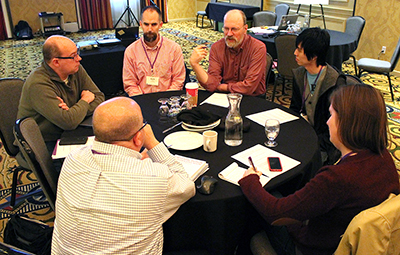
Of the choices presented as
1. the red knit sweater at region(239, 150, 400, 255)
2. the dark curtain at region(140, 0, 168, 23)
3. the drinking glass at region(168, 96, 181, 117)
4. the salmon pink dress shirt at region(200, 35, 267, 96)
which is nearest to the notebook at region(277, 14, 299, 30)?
the salmon pink dress shirt at region(200, 35, 267, 96)

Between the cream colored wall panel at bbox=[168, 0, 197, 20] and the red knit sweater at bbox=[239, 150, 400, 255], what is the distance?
1135cm

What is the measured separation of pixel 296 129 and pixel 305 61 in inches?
30.4

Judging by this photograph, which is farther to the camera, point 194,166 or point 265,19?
point 265,19

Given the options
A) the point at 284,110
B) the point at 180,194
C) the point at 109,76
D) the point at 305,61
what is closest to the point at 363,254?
the point at 180,194

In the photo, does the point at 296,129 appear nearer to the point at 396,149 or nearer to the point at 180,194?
the point at 180,194

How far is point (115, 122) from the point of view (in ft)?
4.21

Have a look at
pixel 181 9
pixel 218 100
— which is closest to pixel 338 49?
pixel 218 100

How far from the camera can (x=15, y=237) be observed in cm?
169

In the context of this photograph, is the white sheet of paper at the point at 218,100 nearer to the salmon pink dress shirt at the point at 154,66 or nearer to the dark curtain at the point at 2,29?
the salmon pink dress shirt at the point at 154,66

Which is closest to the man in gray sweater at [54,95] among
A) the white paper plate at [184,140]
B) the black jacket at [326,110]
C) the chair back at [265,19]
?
the white paper plate at [184,140]

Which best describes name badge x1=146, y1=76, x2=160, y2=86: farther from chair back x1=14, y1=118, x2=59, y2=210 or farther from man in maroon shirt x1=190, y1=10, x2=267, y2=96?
chair back x1=14, y1=118, x2=59, y2=210

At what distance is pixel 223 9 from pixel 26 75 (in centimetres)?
538

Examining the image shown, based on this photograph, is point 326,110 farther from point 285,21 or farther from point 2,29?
point 2,29

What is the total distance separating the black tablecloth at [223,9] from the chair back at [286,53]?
183 inches
